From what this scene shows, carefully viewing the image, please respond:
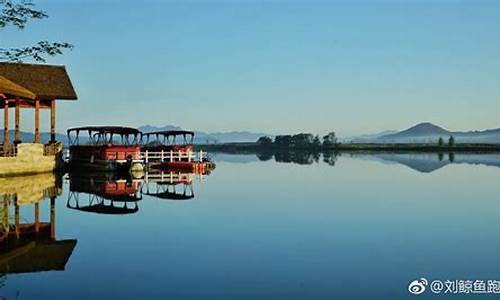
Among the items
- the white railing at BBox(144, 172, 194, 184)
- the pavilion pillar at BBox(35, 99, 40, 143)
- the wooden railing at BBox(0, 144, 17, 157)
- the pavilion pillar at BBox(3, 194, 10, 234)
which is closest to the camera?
the pavilion pillar at BBox(3, 194, 10, 234)

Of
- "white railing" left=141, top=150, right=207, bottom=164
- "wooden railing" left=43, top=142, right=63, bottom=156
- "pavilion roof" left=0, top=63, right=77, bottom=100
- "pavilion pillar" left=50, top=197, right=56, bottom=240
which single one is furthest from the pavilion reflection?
"white railing" left=141, top=150, right=207, bottom=164

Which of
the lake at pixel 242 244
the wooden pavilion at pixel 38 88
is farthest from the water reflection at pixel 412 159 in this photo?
the wooden pavilion at pixel 38 88

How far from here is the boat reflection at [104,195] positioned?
1756 centimetres

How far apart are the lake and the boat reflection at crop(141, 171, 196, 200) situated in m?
0.39

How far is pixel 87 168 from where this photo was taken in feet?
111

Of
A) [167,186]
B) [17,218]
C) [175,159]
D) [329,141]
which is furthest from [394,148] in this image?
[17,218]

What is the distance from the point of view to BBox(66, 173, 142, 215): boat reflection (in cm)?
1756

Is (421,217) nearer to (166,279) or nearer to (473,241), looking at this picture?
(473,241)

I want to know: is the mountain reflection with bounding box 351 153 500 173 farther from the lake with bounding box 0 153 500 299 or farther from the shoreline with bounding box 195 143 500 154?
the shoreline with bounding box 195 143 500 154

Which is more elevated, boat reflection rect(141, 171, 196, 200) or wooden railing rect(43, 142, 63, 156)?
wooden railing rect(43, 142, 63, 156)

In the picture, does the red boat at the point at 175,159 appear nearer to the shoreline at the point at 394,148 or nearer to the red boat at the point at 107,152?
the red boat at the point at 107,152

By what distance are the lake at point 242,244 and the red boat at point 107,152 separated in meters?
10.4

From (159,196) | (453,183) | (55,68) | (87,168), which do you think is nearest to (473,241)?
(159,196)

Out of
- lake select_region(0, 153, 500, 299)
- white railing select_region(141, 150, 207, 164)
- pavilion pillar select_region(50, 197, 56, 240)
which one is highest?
white railing select_region(141, 150, 207, 164)
